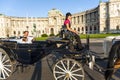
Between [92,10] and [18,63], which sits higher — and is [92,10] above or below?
above

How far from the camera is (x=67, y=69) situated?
26.7ft

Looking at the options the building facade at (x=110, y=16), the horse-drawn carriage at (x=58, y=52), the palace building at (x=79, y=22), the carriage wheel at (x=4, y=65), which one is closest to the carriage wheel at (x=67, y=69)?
the horse-drawn carriage at (x=58, y=52)

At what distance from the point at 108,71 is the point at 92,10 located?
144415mm

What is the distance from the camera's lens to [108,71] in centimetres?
721

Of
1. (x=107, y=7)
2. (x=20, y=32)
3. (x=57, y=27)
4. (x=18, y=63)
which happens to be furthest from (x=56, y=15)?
(x=18, y=63)

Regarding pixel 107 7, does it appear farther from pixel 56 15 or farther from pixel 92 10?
pixel 56 15

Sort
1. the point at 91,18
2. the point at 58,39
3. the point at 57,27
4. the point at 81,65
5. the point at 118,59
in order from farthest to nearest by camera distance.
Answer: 1. the point at 57,27
2. the point at 91,18
3. the point at 58,39
4. the point at 81,65
5. the point at 118,59

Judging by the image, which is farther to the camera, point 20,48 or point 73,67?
point 20,48

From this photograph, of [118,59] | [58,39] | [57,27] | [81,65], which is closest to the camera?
[118,59]

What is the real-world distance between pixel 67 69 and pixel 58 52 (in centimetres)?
78

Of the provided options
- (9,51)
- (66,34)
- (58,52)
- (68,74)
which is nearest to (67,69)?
(68,74)

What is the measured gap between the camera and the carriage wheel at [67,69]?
26.1 ft

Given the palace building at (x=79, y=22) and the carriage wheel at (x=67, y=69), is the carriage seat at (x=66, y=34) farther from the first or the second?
the palace building at (x=79, y=22)

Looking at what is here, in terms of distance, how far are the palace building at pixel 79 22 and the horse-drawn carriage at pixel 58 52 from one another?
93490 millimetres
